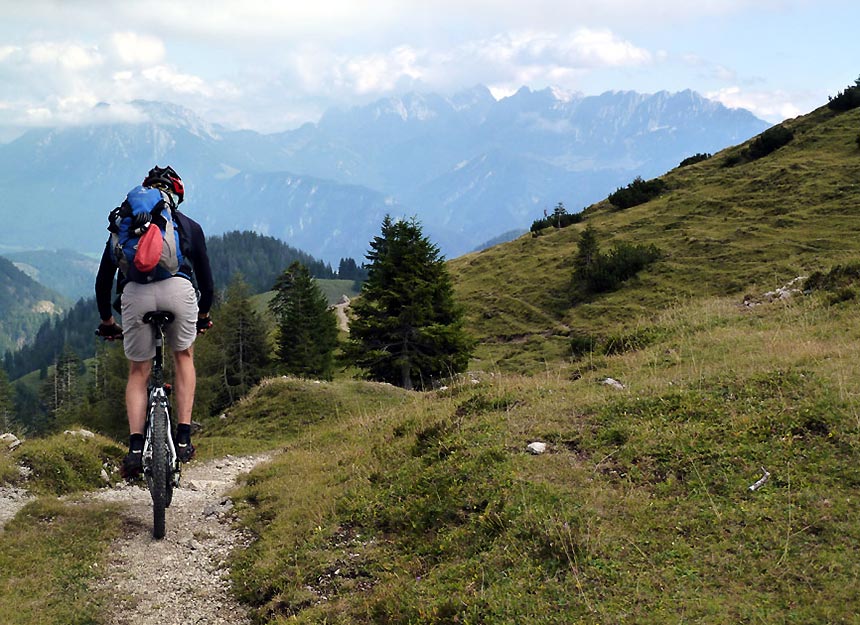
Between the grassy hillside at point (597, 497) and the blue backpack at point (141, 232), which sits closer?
the grassy hillside at point (597, 497)

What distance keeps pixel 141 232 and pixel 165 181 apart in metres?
1.02

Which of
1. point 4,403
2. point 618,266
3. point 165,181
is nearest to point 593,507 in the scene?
point 165,181

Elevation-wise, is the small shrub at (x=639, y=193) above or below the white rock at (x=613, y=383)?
above

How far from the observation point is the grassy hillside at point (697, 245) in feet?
111

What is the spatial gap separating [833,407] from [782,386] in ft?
2.84

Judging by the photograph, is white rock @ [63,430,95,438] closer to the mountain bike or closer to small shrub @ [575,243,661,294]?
the mountain bike

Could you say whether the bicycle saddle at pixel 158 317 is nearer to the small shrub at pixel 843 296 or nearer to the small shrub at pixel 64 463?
the small shrub at pixel 64 463

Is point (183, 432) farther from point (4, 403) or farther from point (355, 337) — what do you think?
point (4, 403)

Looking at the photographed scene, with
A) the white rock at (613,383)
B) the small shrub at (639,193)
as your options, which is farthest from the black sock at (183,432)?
the small shrub at (639,193)

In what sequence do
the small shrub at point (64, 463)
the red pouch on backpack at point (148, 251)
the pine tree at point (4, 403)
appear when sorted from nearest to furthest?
the red pouch on backpack at point (148, 251)
the small shrub at point (64, 463)
the pine tree at point (4, 403)

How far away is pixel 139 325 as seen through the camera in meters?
6.74

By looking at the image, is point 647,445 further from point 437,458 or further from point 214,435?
point 214,435

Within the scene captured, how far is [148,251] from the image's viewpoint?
6.28m

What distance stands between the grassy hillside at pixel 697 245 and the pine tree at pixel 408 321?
3.63m
